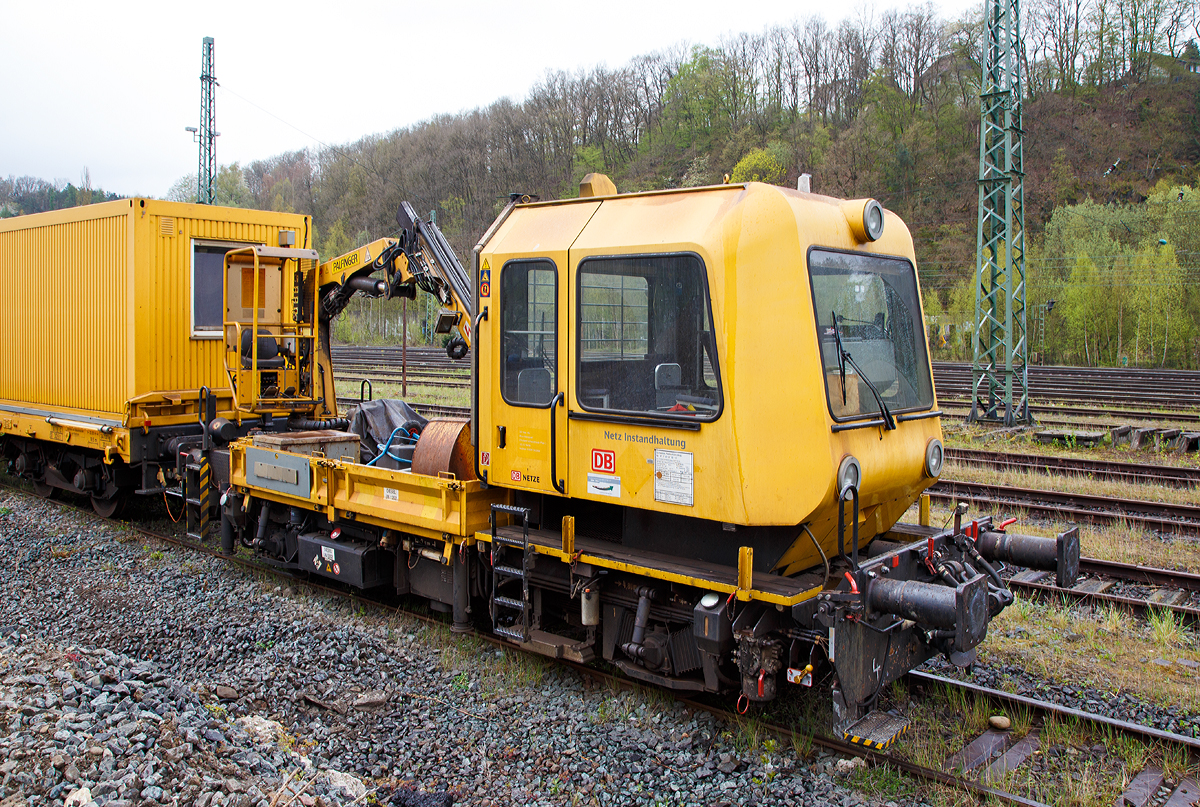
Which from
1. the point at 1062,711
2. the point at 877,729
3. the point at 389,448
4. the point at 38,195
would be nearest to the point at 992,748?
the point at 1062,711

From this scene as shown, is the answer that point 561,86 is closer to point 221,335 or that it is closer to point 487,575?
point 221,335

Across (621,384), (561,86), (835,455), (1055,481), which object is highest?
(561,86)

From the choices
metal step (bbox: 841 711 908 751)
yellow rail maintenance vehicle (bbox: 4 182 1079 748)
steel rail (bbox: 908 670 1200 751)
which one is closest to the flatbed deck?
yellow rail maintenance vehicle (bbox: 4 182 1079 748)

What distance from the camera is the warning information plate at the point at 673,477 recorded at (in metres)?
4.52

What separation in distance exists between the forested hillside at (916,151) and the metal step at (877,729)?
38.3m

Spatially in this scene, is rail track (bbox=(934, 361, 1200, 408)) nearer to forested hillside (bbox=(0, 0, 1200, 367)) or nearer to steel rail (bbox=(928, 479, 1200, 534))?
forested hillside (bbox=(0, 0, 1200, 367))

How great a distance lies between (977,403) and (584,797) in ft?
56.4

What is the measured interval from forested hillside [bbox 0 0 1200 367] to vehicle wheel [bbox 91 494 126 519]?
114 ft

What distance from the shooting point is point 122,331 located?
31.5 feet

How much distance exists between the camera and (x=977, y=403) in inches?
743

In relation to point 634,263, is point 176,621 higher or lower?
lower

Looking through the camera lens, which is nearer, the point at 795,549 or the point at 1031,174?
the point at 795,549

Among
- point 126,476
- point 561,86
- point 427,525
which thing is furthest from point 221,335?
point 561,86

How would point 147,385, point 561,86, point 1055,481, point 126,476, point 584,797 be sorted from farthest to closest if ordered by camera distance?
point 561,86 → point 1055,481 → point 126,476 → point 147,385 → point 584,797
